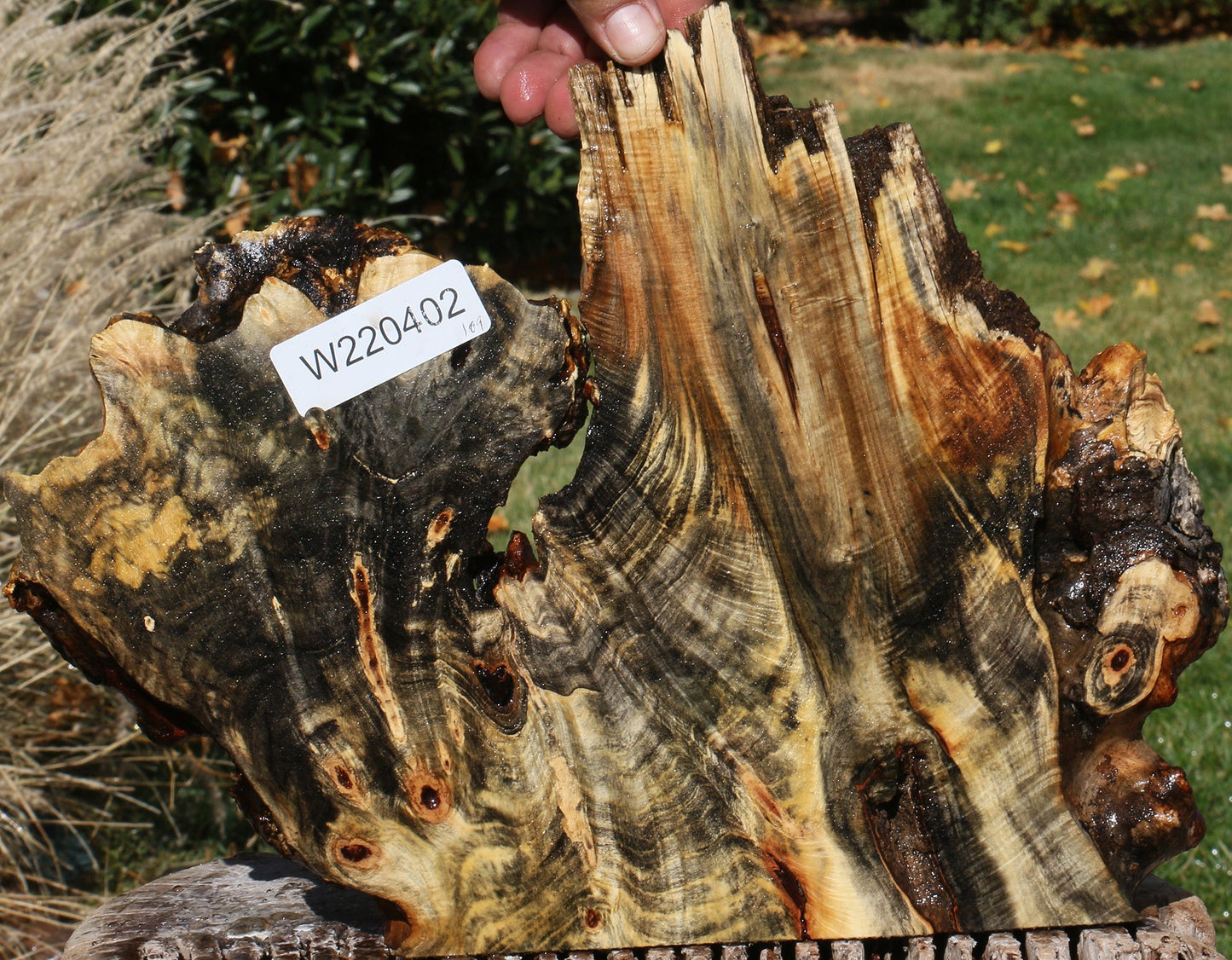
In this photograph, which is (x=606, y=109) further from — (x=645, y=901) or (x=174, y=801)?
(x=174, y=801)

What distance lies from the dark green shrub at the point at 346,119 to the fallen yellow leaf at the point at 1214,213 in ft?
10.5

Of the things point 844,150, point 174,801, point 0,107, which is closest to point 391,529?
point 844,150

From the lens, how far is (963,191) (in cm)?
586

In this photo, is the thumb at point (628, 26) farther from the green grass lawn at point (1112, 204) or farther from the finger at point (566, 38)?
the green grass lawn at point (1112, 204)

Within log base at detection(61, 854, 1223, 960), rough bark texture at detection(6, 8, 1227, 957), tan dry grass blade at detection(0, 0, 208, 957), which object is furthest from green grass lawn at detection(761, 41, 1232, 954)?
tan dry grass blade at detection(0, 0, 208, 957)

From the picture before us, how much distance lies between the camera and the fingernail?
1261 mm

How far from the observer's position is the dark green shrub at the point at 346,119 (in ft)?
13.0

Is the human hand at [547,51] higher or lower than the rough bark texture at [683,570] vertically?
higher

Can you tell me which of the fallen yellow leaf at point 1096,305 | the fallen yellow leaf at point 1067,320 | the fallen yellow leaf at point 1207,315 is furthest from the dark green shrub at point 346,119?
the fallen yellow leaf at point 1207,315

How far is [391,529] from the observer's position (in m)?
1.31

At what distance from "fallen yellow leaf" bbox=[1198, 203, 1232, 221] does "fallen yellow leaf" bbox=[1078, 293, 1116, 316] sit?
1.26 m

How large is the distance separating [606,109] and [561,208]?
3678 millimetres

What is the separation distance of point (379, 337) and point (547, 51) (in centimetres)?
61

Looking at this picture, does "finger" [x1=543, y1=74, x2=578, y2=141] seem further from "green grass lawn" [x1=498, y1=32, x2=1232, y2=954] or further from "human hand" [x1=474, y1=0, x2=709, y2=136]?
"green grass lawn" [x1=498, y1=32, x2=1232, y2=954]
